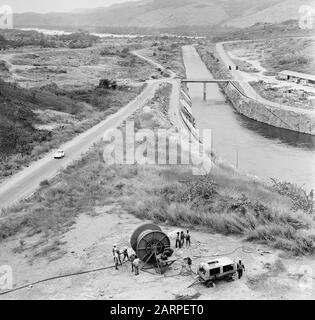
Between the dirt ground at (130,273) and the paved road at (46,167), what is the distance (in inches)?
252

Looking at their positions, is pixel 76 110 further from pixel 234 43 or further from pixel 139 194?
pixel 234 43

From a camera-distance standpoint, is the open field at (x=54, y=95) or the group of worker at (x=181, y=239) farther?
the open field at (x=54, y=95)

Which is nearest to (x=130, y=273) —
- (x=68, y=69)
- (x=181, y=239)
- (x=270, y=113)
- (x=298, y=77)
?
(x=181, y=239)

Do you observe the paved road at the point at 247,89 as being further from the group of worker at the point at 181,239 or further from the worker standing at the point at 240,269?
the worker standing at the point at 240,269

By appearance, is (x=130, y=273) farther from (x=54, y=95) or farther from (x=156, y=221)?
(x=54, y=95)

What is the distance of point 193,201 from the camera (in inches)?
1002

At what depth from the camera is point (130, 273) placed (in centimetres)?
1853

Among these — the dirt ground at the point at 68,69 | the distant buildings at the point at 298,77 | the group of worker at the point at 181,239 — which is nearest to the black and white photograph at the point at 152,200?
the group of worker at the point at 181,239

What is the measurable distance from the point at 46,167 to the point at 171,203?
13265 millimetres

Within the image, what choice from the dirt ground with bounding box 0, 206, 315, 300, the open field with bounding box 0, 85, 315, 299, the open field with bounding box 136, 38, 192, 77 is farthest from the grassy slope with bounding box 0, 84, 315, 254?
the open field with bounding box 136, 38, 192, 77

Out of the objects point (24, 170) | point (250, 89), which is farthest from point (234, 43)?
point (24, 170)

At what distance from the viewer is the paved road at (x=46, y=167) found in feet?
96.2
